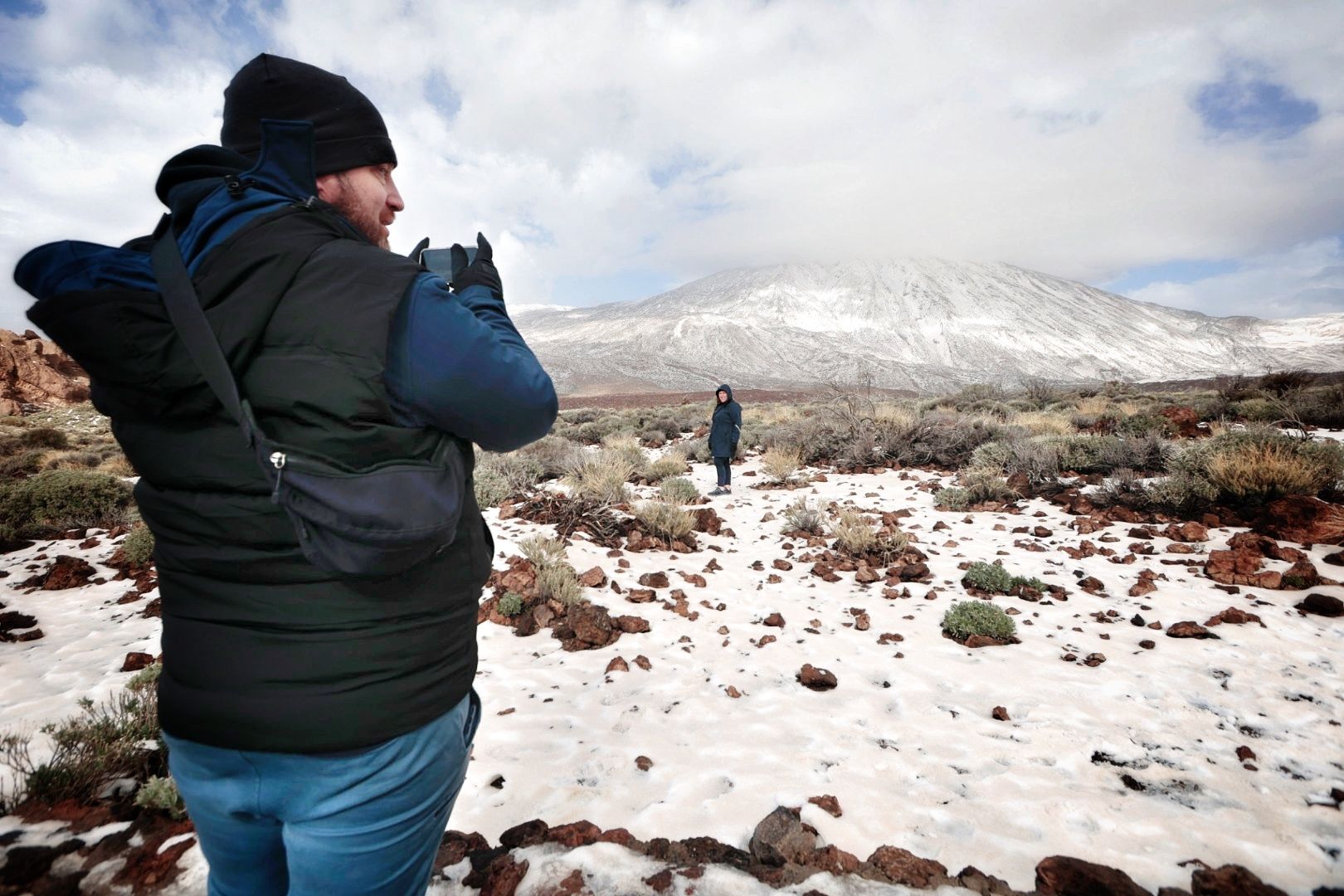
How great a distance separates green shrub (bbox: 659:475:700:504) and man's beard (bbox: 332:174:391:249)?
696cm

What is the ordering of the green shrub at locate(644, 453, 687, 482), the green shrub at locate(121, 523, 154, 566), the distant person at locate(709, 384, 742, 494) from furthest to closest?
the green shrub at locate(644, 453, 687, 482), the distant person at locate(709, 384, 742, 494), the green shrub at locate(121, 523, 154, 566)

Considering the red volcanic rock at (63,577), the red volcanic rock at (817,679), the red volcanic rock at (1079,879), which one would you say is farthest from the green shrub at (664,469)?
the red volcanic rock at (1079,879)

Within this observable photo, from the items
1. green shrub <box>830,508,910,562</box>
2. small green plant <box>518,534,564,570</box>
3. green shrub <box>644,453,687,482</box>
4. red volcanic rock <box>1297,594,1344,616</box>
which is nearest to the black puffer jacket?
small green plant <box>518,534,564,570</box>

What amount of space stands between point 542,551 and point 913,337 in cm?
11446

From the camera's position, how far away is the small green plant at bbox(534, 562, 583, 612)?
5141mm

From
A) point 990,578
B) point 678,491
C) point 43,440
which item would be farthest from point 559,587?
point 43,440

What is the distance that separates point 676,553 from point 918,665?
306cm

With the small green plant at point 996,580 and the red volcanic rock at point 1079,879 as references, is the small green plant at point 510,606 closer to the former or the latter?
the red volcanic rock at point 1079,879

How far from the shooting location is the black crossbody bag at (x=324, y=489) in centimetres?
87

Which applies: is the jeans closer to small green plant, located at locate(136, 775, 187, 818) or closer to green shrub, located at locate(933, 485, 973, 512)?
small green plant, located at locate(136, 775, 187, 818)

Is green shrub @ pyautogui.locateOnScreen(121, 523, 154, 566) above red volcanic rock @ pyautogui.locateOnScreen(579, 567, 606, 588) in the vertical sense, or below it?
above

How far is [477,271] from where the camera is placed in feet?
4.24

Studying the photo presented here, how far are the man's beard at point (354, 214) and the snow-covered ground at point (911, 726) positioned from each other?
232 centimetres

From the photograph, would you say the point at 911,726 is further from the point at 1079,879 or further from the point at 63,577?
the point at 63,577
